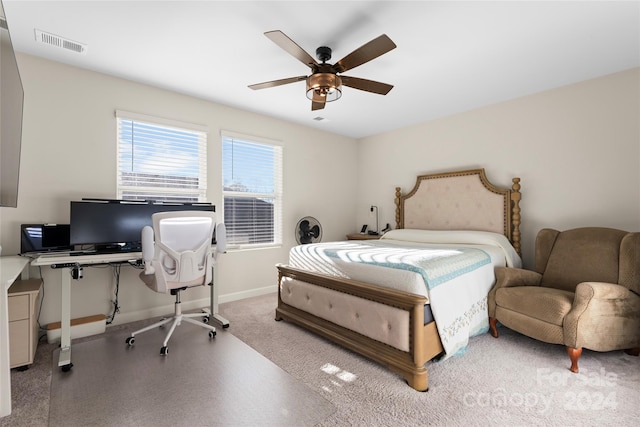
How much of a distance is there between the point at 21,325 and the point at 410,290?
2.83 meters

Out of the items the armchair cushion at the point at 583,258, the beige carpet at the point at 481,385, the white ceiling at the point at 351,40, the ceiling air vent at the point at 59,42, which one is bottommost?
the beige carpet at the point at 481,385

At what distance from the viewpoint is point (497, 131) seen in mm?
3803

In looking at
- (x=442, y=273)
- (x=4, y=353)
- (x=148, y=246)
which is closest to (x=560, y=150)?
(x=442, y=273)

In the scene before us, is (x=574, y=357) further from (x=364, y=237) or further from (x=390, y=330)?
(x=364, y=237)

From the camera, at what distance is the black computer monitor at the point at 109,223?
2656mm

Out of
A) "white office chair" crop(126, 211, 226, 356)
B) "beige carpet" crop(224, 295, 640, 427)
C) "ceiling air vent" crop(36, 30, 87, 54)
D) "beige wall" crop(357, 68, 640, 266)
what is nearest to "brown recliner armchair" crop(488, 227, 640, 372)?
"beige carpet" crop(224, 295, 640, 427)

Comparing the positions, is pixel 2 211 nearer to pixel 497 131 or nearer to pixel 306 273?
pixel 306 273

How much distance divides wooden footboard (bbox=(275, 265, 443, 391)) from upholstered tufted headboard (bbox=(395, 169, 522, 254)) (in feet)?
7.26

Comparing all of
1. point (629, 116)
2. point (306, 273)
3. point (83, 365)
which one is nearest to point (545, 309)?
point (306, 273)

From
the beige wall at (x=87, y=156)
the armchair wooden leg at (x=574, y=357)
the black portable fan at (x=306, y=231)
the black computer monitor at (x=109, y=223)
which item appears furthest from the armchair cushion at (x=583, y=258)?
the black computer monitor at (x=109, y=223)

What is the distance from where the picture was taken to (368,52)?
204 centimetres

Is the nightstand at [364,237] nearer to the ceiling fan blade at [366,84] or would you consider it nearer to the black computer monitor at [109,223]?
the ceiling fan blade at [366,84]

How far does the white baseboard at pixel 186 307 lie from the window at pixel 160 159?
1.25 metres

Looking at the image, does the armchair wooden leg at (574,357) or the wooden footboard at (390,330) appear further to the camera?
the armchair wooden leg at (574,357)
